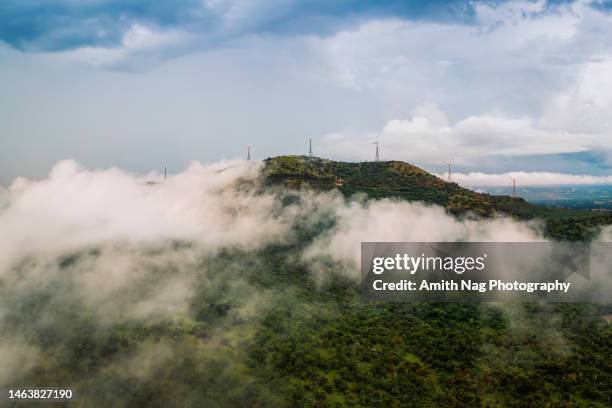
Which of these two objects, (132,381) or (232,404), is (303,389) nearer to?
(232,404)

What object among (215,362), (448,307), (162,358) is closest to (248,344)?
(215,362)

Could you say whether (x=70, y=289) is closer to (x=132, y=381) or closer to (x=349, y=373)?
(x=132, y=381)

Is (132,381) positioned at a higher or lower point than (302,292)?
lower

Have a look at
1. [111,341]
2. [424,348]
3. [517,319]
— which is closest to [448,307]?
[517,319]

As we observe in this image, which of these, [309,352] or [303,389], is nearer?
[303,389]

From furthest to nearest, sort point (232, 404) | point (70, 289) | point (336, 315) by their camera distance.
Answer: point (70, 289)
point (336, 315)
point (232, 404)

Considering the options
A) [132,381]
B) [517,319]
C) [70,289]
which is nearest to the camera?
[132,381]
